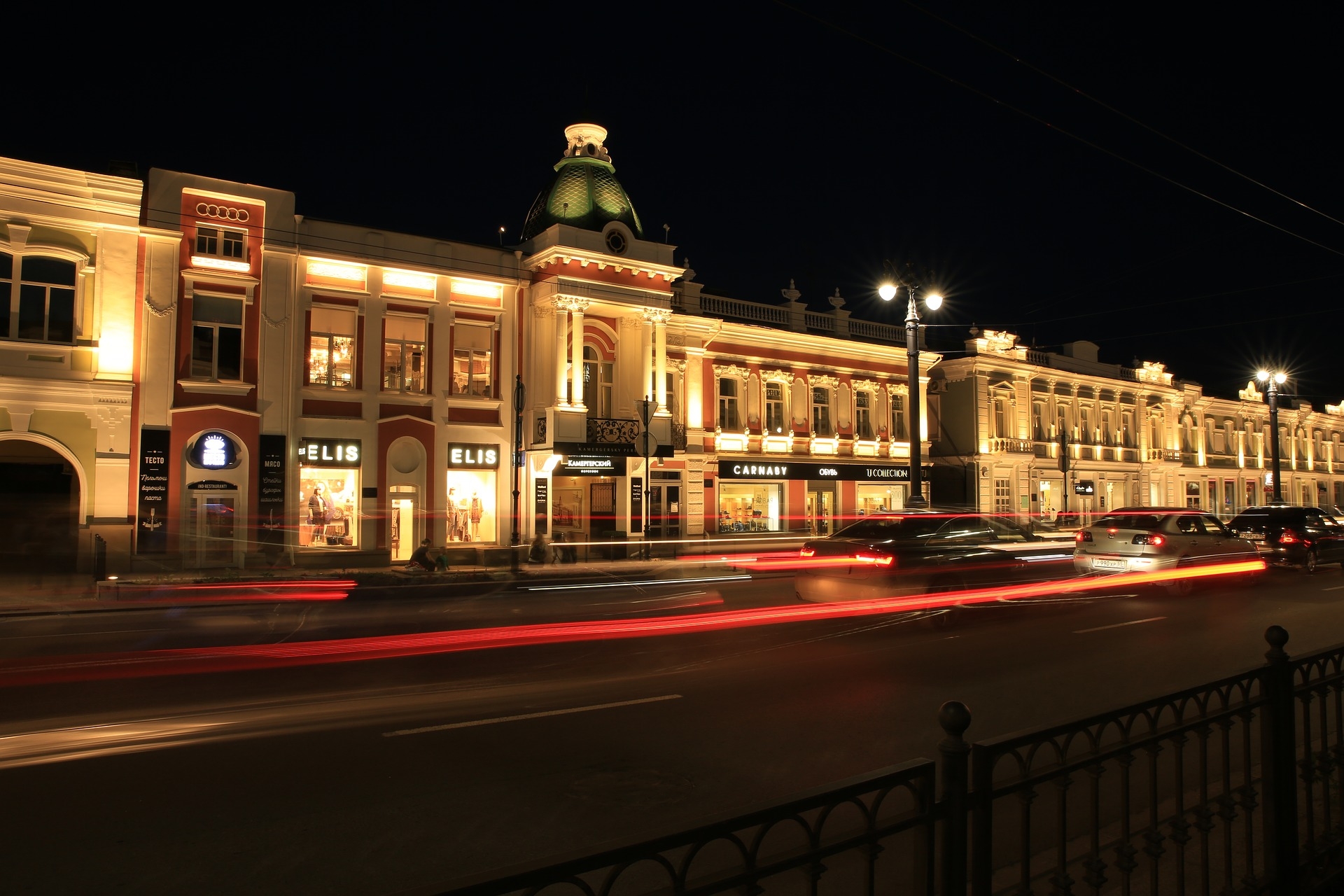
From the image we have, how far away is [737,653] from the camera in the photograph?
10.8 metres

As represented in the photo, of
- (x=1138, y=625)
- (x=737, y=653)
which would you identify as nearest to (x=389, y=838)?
(x=737, y=653)

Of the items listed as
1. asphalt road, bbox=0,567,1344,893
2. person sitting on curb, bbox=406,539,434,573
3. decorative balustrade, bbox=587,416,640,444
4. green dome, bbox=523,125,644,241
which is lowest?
asphalt road, bbox=0,567,1344,893

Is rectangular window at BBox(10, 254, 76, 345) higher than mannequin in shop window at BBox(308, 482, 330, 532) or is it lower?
higher

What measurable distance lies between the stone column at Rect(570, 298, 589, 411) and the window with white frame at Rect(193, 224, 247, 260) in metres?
9.36

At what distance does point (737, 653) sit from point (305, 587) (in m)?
11.0

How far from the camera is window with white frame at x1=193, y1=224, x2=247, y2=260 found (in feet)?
74.5

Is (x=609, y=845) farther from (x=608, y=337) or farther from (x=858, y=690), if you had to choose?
(x=608, y=337)

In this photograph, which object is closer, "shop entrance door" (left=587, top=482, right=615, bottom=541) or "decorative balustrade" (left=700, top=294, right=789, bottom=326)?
"shop entrance door" (left=587, top=482, right=615, bottom=541)

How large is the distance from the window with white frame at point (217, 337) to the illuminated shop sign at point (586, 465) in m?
9.43

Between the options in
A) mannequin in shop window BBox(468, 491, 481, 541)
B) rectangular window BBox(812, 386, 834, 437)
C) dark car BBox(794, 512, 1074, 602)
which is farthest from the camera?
rectangular window BBox(812, 386, 834, 437)

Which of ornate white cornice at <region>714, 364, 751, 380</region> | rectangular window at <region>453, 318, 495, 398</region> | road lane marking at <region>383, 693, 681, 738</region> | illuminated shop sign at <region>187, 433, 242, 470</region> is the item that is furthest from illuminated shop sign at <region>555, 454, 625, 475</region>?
road lane marking at <region>383, 693, 681, 738</region>

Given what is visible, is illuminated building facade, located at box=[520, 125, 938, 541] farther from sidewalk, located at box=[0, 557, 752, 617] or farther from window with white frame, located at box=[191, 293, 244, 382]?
window with white frame, located at box=[191, 293, 244, 382]

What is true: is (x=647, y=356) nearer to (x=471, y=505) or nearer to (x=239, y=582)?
(x=471, y=505)

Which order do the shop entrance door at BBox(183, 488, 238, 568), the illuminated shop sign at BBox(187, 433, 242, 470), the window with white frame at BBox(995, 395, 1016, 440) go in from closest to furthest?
the shop entrance door at BBox(183, 488, 238, 568) → the illuminated shop sign at BBox(187, 433, 242, 470) → the window with white frame at BBox(995, 395, 1016, 440)
